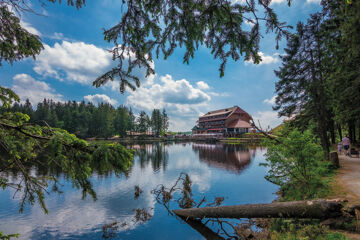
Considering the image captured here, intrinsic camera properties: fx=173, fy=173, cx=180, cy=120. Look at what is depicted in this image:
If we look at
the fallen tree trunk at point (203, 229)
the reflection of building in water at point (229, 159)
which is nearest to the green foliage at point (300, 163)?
the fallen tree trunk at point (203, 229)

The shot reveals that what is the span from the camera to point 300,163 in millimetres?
7539

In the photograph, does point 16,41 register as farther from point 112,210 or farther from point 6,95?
point 112,210

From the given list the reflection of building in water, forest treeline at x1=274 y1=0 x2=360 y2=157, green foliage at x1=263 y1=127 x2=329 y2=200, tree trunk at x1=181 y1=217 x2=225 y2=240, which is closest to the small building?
the reflection of building in water

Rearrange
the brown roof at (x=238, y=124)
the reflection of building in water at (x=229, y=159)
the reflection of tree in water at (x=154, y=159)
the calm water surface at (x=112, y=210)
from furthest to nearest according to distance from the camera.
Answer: the brown roof at (x=238, y=124)
the reflection of tree in water at (x=154, y=159)
the reflection of building in water at (x=229, y=159)
the calm water surface at (x=112, y=210)

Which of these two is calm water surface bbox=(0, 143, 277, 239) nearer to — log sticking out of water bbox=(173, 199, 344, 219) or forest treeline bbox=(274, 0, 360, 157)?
log sticking out of water bbox=(173, 199, 344, 219)

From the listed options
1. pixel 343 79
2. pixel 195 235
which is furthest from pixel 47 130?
pixel 343 79

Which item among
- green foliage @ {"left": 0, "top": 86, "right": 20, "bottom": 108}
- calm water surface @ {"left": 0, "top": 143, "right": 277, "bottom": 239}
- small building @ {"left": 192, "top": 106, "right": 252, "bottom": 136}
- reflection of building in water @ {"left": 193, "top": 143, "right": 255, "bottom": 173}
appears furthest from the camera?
small building @ {"left": 192, "top": 106, "right": 252, "bottom": 136}

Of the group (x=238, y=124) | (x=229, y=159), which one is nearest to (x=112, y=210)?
(x=229, y=159)

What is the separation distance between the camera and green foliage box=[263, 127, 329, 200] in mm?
7273

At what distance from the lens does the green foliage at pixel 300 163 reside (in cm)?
727

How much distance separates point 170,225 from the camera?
7.74m

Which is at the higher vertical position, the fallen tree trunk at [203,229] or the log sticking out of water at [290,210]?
the log sticking out of water at [290,210]

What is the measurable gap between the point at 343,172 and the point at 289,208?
7751 millimetres

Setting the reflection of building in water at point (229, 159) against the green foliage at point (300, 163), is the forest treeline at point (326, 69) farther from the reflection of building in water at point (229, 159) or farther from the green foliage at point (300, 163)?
the reflection of building in water at point (229, 159)
